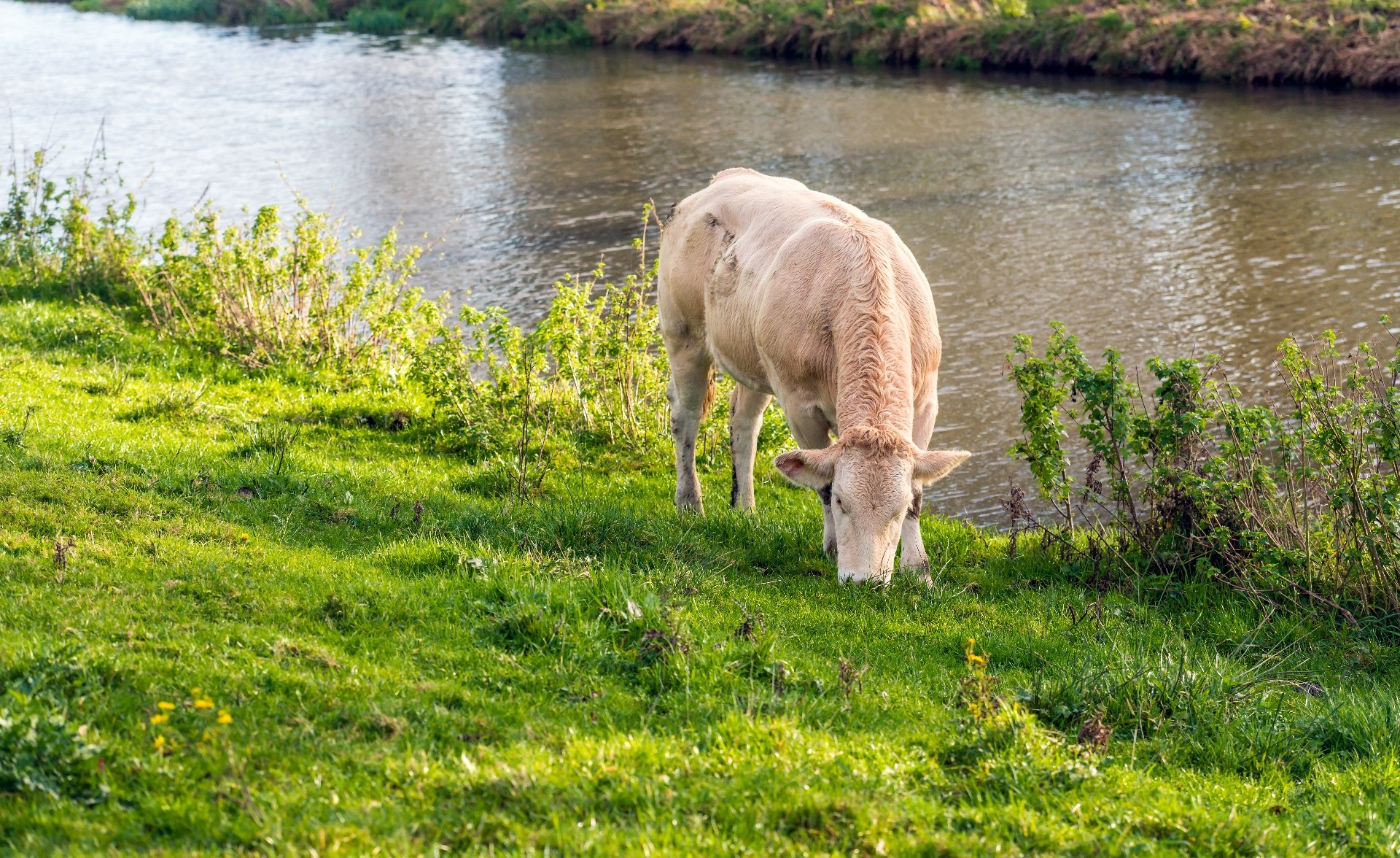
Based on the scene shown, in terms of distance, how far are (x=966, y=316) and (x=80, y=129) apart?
23952mm

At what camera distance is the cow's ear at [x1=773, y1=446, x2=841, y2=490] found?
22.1ft

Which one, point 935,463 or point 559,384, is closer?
point 935,463

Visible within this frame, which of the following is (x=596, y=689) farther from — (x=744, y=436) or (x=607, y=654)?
(x=744, y=436)

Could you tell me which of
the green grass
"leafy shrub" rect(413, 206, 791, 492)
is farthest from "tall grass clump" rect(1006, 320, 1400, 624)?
"leafy shrub" rect(413, 206, 791, 492)

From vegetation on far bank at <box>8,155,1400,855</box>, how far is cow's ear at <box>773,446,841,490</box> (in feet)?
2.06

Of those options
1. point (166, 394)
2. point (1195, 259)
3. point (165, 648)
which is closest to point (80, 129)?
point (166, 394)

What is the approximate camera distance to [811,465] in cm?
678

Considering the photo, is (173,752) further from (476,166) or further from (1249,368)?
(476,166)

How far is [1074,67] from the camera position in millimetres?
34344

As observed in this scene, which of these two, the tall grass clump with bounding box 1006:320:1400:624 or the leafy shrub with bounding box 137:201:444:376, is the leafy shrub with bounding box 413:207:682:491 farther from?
the tall grass clump with bounding box 1006:320:1400:624

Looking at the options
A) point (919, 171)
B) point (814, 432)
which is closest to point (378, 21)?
point (919, 171)

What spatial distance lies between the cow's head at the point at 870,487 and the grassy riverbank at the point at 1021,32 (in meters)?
27.3

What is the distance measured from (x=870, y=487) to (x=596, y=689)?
2.07 meters

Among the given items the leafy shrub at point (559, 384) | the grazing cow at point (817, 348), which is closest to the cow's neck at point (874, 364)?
the grazing cow at point (817, 348)
